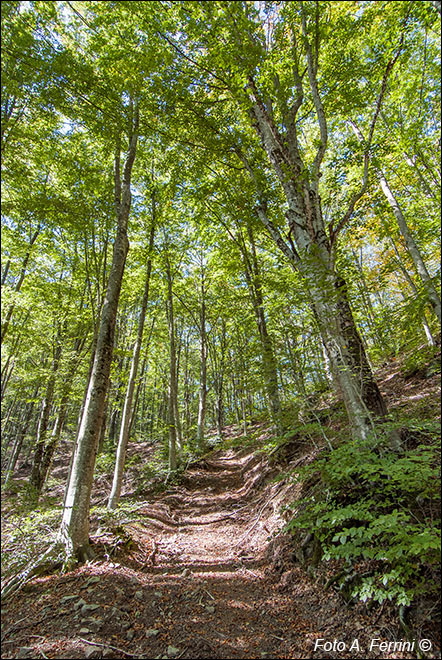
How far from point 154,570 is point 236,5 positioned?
27.6ft

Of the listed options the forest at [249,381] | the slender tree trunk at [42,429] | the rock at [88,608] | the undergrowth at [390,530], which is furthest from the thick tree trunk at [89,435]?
the slender tree trunk at [42,429]

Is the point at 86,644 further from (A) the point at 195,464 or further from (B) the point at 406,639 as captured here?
(A) the point at 195,464

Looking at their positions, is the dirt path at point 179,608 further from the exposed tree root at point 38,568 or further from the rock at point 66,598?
the exposed tree root at point 38,568

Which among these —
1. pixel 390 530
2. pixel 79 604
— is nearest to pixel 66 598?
pixel 79 604

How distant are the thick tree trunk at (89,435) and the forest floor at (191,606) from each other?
0.45 m

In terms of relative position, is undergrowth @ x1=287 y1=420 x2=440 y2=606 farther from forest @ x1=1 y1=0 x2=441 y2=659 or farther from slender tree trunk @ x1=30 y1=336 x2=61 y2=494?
slender tree trunk @ x1=30 y1=336 x2=61 y2=494

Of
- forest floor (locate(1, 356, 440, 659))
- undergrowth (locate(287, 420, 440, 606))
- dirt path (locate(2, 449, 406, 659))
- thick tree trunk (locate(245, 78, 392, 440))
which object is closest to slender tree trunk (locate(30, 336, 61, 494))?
forest floor (locate(1, 356, 440, 659))

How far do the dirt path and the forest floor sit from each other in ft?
0.04

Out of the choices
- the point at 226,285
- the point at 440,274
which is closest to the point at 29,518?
the point at 440,274

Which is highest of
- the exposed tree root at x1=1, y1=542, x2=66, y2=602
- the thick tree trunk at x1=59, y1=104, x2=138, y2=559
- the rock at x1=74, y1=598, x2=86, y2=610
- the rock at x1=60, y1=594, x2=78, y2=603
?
the thick tree trunk at x1=59, y1=104, x2=138, y2=559

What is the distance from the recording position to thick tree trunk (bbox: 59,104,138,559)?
3.92 metres

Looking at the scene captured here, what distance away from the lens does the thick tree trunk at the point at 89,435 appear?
3.92m

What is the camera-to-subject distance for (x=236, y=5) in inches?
156

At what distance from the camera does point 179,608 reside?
306 centimetres
